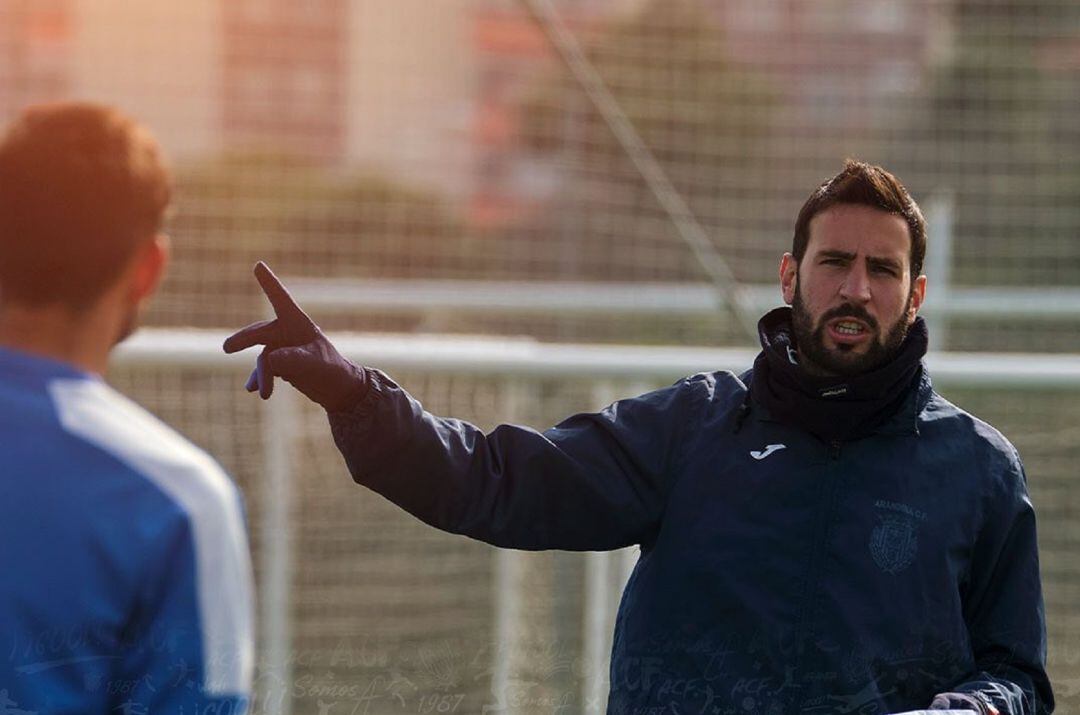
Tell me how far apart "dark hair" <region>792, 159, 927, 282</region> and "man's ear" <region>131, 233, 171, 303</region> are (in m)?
1.12

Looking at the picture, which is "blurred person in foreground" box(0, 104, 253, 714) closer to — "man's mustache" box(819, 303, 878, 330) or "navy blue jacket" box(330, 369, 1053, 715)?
"navy blue jacket" box(330, 369, 1053, 715)

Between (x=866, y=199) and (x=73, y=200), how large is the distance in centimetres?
127

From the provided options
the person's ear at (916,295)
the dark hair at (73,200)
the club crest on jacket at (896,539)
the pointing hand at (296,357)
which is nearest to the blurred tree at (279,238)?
Result: the pointing hand at (296,357)

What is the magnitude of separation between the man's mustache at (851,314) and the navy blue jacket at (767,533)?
4.9 inches

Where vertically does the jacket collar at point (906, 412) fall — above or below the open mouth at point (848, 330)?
below

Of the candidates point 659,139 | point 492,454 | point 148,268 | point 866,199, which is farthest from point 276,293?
point 659,139

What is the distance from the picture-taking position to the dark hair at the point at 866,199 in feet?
8.29

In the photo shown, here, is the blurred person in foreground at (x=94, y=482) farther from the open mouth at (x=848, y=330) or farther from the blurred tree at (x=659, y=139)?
the blurred tree at (x=659, y=139)

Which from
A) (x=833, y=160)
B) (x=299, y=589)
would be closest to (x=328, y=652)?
(x=299, y=589)

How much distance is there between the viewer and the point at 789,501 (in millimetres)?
2389

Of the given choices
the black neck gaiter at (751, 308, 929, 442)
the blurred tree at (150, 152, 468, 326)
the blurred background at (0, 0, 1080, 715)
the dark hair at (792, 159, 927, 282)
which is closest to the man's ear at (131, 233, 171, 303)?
the black neck gaiter at (751, 308, 929, 442)

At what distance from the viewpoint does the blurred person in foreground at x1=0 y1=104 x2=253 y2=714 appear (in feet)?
5.46

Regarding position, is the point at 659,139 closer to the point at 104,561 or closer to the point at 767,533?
the point at 767,533

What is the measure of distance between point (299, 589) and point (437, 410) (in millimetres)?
647
